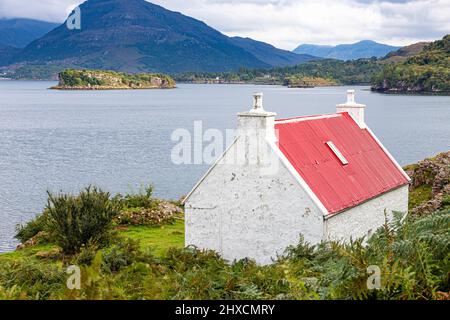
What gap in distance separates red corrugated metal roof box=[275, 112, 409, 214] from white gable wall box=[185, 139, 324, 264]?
744 mm

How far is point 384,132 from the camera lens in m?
91.9

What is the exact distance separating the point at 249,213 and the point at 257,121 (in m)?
2.96

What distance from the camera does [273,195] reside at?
62.2 feet

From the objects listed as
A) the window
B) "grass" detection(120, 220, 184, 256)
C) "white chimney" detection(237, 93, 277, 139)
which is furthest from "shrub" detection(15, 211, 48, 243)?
the window

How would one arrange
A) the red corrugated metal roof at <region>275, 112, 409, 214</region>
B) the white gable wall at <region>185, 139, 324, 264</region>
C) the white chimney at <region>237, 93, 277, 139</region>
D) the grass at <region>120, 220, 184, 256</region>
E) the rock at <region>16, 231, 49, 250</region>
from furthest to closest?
the rock at <region>16, 231, 49, 250</region> < the grass at <region>120, 220, 184, 256</region> < the red corrugated metal roof at <region>275, 112, 409, 214</region> < the white chimney at <region>237, 93, 277, 139</region> < the white gable wall at <region>185, 139, 324, 264</region>

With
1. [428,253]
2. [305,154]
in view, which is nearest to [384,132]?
[305,154]

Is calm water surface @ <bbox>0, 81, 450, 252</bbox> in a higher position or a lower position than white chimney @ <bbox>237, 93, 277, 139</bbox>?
lower

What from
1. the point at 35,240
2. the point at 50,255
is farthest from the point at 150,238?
the point at 35,240

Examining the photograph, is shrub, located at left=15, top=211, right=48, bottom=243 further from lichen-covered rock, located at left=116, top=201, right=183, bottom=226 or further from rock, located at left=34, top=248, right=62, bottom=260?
rock, located at left=34, top=248, right=62, bottom=260

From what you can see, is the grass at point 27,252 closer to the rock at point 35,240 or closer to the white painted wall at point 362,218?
the rock at point 35,240

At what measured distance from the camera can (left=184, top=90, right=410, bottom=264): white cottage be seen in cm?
1869

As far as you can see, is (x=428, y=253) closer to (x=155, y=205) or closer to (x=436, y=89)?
(x=155, y=205)

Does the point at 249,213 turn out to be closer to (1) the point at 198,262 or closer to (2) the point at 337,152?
(1) the point at 198,262
